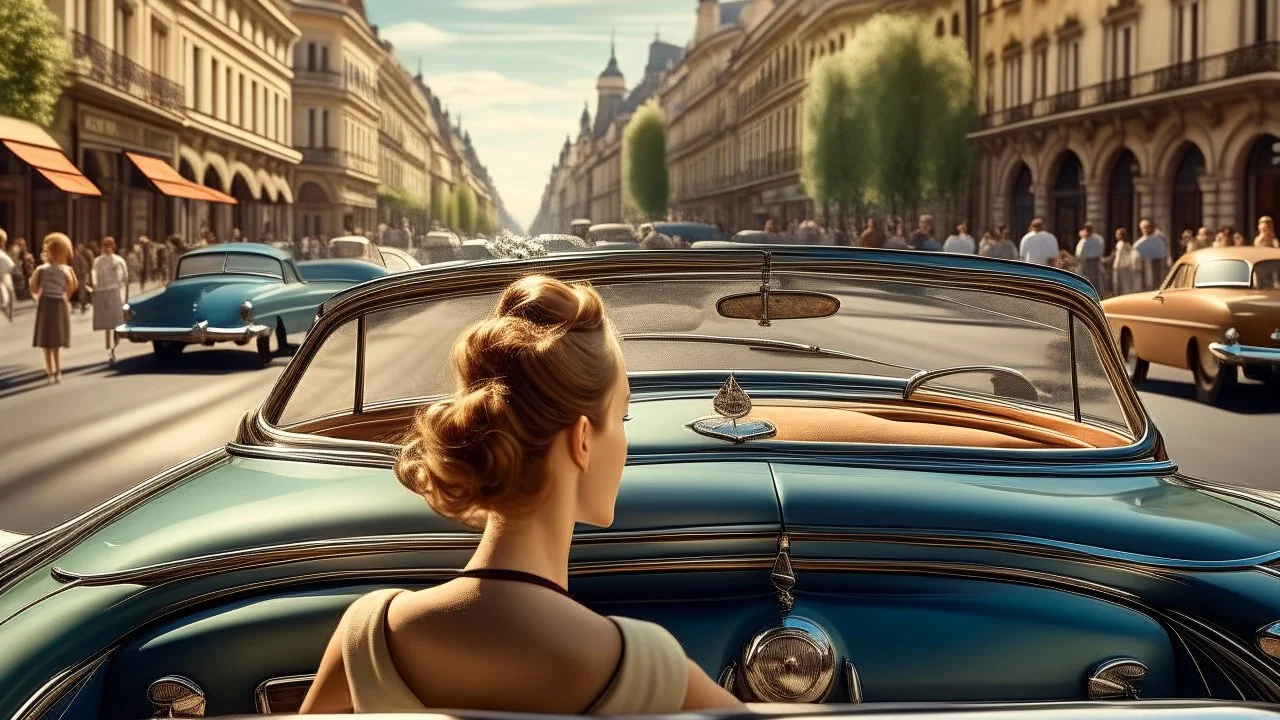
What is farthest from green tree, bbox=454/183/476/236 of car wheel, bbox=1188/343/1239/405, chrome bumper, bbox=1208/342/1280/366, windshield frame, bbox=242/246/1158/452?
windshield frame, bbox=242/246/1158/452

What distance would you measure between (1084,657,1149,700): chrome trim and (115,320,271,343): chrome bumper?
16.4m

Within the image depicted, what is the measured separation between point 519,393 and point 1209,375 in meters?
13.6

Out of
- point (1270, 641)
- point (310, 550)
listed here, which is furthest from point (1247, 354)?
point (310, 550)

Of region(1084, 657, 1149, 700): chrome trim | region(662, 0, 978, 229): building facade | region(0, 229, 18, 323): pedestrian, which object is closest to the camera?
region(1084, 657, 1149, 700): chrome trim

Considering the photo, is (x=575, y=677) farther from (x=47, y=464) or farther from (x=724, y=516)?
(x=47, y=464)

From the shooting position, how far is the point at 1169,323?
49.2 feet

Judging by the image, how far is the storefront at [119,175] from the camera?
127 feet

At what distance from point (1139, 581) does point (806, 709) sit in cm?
102

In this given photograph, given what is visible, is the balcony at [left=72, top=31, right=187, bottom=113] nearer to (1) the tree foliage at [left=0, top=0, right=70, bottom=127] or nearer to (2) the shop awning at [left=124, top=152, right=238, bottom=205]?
(2) the shop awning at [left=124, top=152, right=238, bottom=205]

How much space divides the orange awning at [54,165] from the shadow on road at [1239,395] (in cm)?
2299

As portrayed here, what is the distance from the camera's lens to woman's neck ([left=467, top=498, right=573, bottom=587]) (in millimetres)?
1738

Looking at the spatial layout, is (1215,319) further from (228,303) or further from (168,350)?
(168,350)

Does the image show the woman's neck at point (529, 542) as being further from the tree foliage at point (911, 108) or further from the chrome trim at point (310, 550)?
the tree foliage at point (911, 108)

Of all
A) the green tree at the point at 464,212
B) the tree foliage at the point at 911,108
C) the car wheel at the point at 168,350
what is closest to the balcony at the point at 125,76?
the car wheel at the point at 168,350
